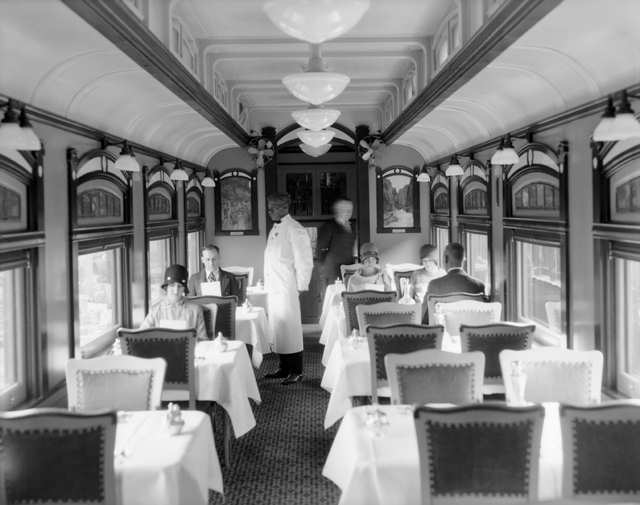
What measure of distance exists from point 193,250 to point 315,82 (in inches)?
325

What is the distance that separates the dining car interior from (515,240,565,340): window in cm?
4

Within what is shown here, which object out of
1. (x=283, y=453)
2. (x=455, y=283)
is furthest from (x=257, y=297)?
(x=283, y=453)

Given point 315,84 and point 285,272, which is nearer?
point 315,84

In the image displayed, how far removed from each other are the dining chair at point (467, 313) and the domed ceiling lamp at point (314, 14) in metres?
Answer: 3.97

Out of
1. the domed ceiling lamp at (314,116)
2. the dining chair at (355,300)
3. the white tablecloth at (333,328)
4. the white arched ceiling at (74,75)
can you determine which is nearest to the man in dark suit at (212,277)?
the white tablecloth at (333,328)

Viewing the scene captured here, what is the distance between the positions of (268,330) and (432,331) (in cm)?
466

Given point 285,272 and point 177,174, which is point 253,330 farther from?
point 177,174

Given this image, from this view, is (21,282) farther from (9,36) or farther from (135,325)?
(135,325)

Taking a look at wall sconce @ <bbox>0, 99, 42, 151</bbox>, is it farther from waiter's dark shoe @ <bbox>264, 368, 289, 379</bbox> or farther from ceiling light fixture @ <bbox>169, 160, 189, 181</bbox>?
ceiling light fixture @ <bbox>169, 160, 189, 181</bbox>

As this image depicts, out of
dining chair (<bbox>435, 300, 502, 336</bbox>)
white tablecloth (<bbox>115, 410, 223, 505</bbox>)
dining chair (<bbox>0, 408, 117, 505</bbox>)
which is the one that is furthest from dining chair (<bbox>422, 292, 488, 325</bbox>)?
dining chair (<bbox>0, 408, 117, 505</bbox>)

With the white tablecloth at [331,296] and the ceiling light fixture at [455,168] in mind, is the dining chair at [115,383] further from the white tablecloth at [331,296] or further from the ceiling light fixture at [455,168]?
the ceiling light fixture at [455,168]

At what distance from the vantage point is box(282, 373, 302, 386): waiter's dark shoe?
8.54 metres

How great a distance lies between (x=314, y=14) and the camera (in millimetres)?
3402

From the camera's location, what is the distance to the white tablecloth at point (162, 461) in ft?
11.3
